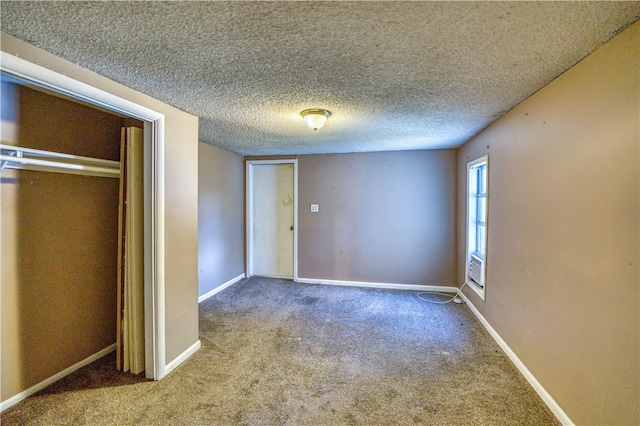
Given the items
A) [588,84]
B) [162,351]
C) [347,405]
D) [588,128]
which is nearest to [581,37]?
[588,84]

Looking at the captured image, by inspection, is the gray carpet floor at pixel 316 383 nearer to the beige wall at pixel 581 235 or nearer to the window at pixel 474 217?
the beige wall at pixel 581 235

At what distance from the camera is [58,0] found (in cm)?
115

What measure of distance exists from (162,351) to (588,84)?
336 cm

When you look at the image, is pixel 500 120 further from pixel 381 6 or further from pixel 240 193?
pixel 240 193

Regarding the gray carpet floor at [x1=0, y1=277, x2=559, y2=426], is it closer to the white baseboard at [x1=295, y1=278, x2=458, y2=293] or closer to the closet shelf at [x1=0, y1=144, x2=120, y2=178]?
the white baseboard at [x1=295, y1=278, x2=458, y2=293]

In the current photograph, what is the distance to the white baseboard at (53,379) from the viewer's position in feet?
6.25

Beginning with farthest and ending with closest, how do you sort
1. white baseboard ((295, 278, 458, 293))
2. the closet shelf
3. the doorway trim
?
1. white baseboard ((295, 278, 458, 293))
2. the doorway trim
3. the closet shelf

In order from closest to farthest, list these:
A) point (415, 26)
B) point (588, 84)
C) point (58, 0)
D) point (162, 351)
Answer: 1. point (58, 0)
2. point (415, 26)
3. point (588, 84)
4. point (162, 351)

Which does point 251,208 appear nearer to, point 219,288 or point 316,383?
point 219,288

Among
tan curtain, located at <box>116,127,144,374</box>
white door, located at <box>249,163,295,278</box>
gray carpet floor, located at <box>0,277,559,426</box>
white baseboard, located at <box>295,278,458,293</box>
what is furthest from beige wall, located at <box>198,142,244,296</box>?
tan curtain, located at <box>116,127,144,374</box>

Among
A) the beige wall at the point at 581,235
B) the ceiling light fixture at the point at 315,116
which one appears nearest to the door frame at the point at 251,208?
the ceiling light fixture at the point at 315,116

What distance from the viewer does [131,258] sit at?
89.5 inches

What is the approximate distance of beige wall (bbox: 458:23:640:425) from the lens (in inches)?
53.2

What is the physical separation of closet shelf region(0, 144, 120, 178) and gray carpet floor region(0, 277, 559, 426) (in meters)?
1.62
